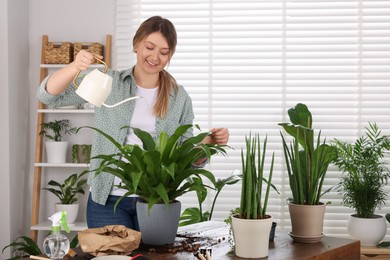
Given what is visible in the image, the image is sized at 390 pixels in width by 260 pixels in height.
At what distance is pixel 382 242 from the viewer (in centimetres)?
477

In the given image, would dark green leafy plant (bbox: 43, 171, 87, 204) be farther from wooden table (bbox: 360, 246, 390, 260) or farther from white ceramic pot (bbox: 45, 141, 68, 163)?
wooden table (bbox: 360, 246, 390, 260)

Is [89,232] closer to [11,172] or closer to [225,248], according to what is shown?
[225,248]

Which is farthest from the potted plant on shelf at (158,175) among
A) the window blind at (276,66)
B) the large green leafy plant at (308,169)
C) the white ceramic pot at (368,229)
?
the window blind at (276,66)

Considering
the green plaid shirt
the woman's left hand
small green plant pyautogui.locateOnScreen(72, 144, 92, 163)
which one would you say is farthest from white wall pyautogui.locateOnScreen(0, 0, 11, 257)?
the woman's left hand

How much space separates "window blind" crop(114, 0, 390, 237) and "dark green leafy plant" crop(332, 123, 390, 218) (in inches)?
10.8

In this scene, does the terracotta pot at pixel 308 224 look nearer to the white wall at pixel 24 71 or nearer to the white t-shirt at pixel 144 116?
the white t-shirt at pixel 144 116

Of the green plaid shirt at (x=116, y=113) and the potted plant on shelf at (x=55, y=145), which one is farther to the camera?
the potted plant on shelf at (x=55, y=145)

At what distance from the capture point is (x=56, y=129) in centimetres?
509

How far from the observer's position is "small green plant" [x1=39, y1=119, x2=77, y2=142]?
5.08 metres

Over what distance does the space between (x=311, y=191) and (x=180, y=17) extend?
9.97ft

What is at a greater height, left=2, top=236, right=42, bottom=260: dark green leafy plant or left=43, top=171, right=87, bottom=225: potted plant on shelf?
left=43, top=171, right=87, bottom=225: potted plant on shelf

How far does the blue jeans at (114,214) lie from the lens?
258 centimetres

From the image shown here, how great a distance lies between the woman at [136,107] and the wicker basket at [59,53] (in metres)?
2.34

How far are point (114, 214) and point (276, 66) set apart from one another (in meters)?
2.92
